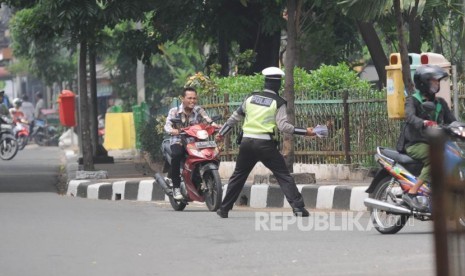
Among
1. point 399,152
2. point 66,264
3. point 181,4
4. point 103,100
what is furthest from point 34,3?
point 103,100

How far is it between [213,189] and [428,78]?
3.64 metres

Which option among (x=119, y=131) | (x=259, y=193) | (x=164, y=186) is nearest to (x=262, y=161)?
(x=164, y=186)

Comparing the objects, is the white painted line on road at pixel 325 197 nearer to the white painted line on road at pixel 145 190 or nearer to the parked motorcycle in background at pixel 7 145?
the white painted line on road at pixel 145 190

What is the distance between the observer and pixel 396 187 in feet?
34.9

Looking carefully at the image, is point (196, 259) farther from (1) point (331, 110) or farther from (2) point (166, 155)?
(1) point (331, 110)

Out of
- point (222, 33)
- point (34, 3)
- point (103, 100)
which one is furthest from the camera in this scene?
point (103, 100)

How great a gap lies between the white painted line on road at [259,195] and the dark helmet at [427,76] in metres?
4.48

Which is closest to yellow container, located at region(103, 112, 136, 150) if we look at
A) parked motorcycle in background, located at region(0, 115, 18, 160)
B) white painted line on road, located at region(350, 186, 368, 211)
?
parked motorcycle in background, located at region(0, 115, 18, 160)

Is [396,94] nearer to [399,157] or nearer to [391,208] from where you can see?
[399,157]

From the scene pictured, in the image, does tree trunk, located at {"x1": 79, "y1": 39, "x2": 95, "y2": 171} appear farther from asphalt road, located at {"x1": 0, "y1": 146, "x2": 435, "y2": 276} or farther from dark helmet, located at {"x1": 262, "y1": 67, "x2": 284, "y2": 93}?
dark helmet, located at {"x1": 262, "y1": 67, "x2": 284, "y2": 93}

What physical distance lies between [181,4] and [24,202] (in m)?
7.06

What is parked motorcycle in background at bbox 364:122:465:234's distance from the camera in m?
10.3

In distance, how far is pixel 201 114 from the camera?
13945 mm

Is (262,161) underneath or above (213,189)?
above
